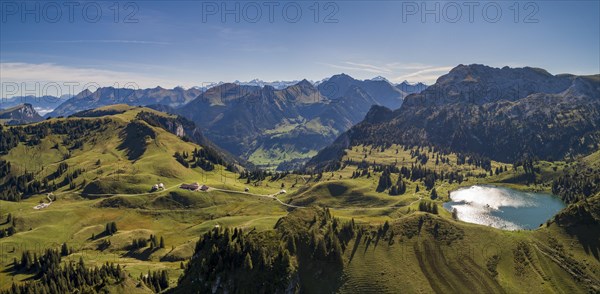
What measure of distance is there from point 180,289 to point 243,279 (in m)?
28.5

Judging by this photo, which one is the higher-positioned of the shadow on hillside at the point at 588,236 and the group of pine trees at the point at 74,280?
the shadow on hillside at the point at 588,236

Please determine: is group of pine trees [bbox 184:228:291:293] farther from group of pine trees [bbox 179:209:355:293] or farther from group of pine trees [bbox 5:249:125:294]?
group of pine trees [bbox 5:249:125:294]

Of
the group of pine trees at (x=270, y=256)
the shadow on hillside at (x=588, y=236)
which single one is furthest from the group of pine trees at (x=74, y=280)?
the shadow on hillside at (x=588, y=236)

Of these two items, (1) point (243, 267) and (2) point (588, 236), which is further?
(2) point (588, 236)

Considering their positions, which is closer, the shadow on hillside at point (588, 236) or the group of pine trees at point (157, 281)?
the shadow on hillside at point (588, 236)

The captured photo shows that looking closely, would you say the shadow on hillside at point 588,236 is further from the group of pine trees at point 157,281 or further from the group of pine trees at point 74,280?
the group of pine trees at point 74,280

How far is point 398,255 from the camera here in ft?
415

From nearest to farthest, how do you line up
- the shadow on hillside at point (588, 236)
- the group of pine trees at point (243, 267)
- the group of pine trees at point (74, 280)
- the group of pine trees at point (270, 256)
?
1. the group of pine trees at point (243, 267)
2. the group of pine trees at point (270, 256)
3. the shadow on hillside at point (588, 236)
4. the group of pine trees at point (74, 280)

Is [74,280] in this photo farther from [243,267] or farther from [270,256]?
[270,256]

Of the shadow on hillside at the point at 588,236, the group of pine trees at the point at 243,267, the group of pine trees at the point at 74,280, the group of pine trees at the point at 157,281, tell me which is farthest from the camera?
the group of pine trees at the point at 157,281

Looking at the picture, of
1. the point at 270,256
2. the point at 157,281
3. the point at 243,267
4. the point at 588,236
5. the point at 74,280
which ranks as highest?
the point at 270,256

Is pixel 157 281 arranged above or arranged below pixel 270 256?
below

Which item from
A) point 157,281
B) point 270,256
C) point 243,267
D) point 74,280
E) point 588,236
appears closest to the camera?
point 243,267

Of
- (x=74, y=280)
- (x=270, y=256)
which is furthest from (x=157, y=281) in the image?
(x=270, y=256)
